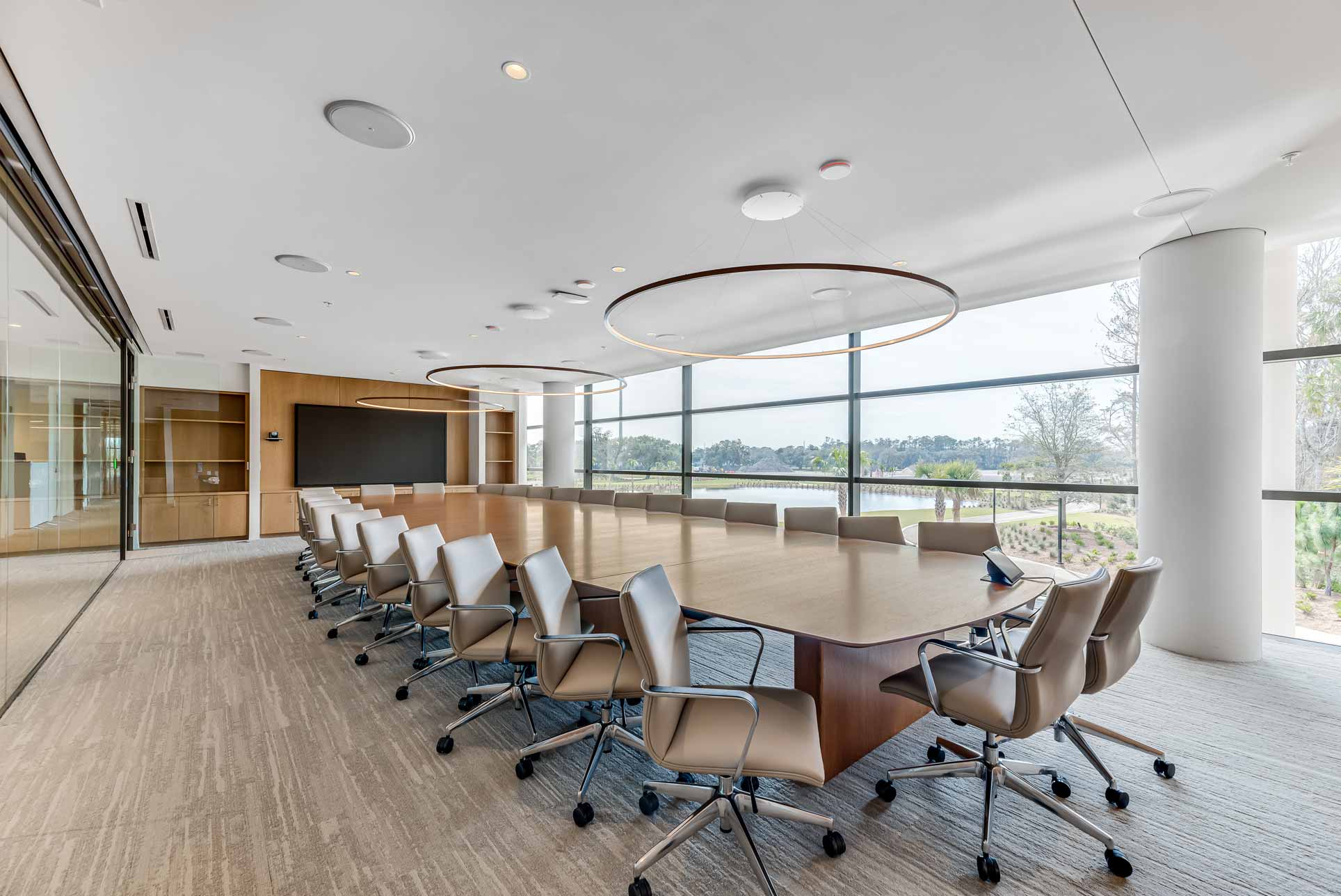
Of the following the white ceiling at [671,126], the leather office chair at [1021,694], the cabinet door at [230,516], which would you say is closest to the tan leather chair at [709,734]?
the leather office chair at [1021,694]

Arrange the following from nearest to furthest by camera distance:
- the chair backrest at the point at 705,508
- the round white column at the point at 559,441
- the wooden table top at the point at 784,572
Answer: the wooden table top at the point at 784,572 → the chair backrest at the point at 705,508 → the round white column at the point at 559,441

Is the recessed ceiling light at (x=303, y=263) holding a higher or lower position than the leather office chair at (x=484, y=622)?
higher

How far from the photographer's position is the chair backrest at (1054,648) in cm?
187

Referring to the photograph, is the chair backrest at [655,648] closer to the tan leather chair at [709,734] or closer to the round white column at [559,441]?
the tan leather chair at [709,734]

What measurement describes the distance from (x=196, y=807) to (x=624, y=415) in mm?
9098

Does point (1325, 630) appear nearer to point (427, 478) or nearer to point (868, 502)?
point (868, 502)

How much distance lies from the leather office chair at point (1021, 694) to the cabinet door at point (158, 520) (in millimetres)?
Answer: 11554

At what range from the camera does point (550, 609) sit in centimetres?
238

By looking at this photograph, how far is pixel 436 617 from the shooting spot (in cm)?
322

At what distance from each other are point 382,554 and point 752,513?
327 centimetres

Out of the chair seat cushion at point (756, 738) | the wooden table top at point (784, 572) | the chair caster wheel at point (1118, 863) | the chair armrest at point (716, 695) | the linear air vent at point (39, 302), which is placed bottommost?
the chair caster wheel at point (1118, 863)

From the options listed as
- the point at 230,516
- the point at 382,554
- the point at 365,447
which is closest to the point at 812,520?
the point at 382,554

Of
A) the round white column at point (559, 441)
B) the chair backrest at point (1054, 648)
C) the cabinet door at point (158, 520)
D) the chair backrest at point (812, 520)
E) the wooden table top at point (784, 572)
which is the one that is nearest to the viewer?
the chair backrest at point (1054, 648)

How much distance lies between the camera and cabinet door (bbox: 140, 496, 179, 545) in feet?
29.2
